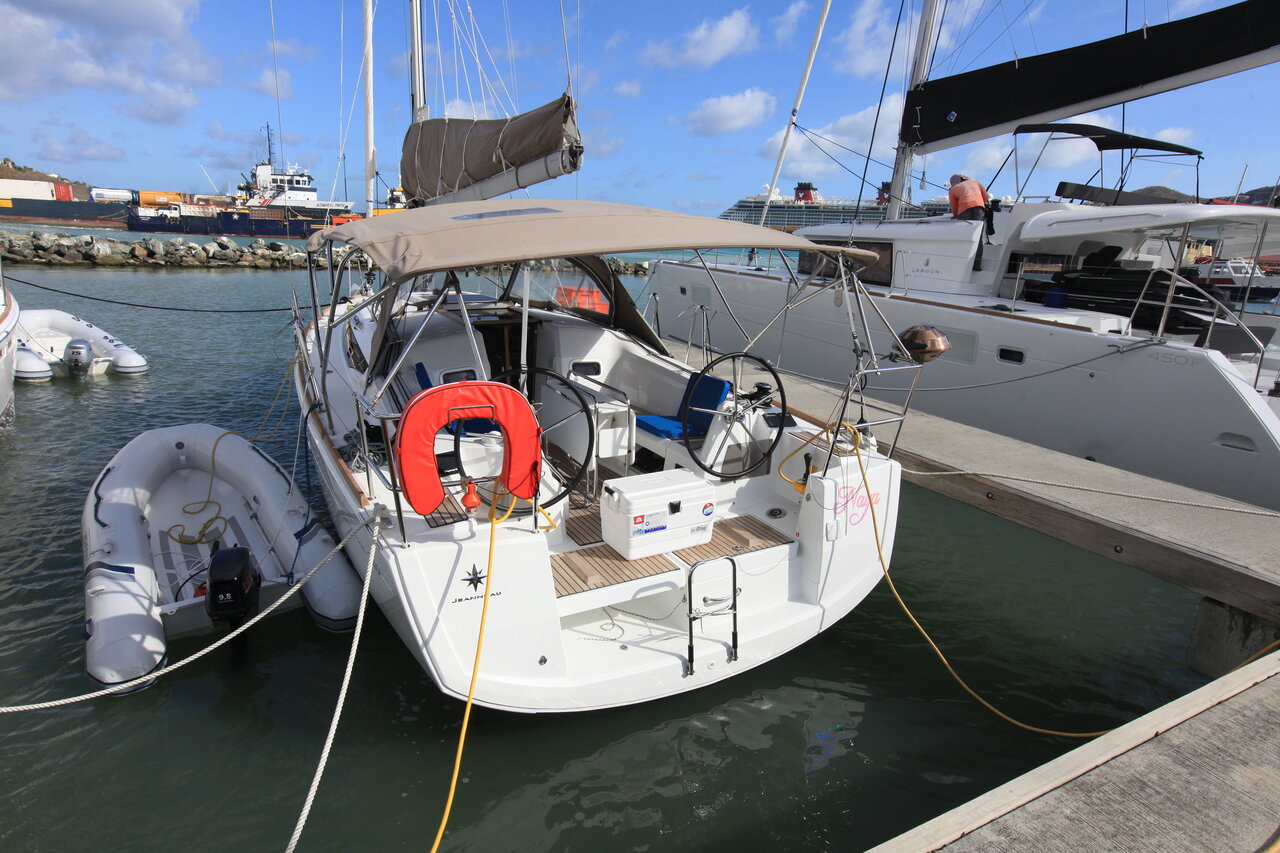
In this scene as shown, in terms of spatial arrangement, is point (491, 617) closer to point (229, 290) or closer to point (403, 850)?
point (403, 850)

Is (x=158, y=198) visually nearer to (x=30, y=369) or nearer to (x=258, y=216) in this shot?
(x=258, y=216)

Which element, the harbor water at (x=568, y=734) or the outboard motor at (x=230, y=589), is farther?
the outboard motor at (x=230, y=589)

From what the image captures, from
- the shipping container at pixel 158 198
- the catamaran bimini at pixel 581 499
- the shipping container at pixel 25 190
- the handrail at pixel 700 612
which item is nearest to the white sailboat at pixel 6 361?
the catamaran bimini at pixel 581 499

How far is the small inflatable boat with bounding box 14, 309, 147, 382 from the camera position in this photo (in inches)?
400

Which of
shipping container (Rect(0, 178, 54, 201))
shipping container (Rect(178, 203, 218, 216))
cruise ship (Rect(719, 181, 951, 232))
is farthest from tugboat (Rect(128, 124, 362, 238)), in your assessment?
cruise ship (Rect(719, 181, 951, 232))

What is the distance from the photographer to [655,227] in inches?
154

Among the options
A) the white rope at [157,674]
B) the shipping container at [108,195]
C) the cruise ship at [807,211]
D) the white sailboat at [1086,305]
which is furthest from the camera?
the shipping container at [108,195]

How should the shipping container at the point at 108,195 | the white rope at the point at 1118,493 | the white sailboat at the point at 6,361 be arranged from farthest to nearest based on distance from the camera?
the shipping container at the point at 108,195 → the white sailboat at the point at 6,361 → the white rope at the point at 1118,493

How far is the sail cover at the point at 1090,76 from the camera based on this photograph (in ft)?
21.2

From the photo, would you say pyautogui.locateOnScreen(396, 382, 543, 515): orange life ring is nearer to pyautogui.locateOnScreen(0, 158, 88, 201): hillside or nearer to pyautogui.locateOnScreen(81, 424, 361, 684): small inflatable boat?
pyautogui.locateOnScreen(81, 424, 361, 684): small inflatable boat

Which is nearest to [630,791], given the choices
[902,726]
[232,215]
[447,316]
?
[902,726]

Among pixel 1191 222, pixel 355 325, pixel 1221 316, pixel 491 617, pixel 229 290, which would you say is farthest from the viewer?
pixel 229 290

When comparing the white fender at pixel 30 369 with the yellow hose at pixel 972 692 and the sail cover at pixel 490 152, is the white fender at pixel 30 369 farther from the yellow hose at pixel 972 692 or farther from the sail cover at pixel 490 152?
the yellow hose at pixel 972 692

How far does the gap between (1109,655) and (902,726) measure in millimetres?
1966
